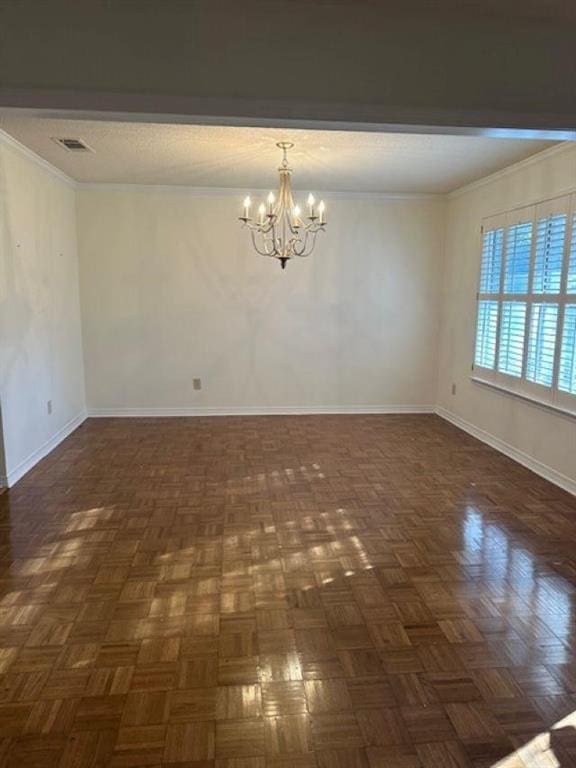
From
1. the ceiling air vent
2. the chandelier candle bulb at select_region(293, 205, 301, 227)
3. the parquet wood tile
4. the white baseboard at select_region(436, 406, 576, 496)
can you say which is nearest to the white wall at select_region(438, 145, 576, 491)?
the white baseboard at select_region(436, 406, 576, 496)

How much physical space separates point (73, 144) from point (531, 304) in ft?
11.3

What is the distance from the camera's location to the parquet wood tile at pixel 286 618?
1569mm

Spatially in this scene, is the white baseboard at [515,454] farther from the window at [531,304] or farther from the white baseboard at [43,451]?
the white baseboard at [43,451]

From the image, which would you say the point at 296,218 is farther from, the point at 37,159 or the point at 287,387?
the point at 287,387

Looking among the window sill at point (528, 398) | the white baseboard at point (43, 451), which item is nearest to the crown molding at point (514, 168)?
the window sill at point (528, 398)

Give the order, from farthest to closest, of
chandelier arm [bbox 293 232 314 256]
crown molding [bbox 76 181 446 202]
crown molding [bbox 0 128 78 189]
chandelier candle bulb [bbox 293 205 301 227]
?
chandelier arm [bbox 293 232 314 256], crown molding [bbox 76 181 446 202], chandelier candle bulb [bbox 293 205 301 227], crown molding [bbox 0 128 78 189]

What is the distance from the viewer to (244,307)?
5461 mm

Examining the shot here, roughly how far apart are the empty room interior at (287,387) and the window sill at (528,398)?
0.14ft

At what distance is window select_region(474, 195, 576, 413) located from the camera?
11.5ft

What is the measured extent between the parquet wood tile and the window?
2.51 ft

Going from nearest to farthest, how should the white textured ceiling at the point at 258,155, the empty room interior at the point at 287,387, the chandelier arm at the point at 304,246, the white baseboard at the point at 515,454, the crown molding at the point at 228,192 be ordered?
the empty room interior at the point at 287,387 → the white textured ceiling at the point at 258,155 → the white baseboard at the point at 515,454 → the crown molding at the point at 228,192 → the chandelier arm at the point at 304,246

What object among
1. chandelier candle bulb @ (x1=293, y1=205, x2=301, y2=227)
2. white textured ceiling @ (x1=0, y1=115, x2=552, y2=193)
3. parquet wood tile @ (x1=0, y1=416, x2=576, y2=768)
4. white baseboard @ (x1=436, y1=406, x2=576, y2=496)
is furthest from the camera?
chandelier candle bulb @ (x1=293, y1=205, x2=301, y2=227)

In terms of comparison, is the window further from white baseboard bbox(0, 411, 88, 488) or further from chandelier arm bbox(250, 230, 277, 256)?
white baseboard bbox(0, 411, 88, 488)

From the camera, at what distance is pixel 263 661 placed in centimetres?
189
